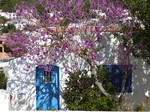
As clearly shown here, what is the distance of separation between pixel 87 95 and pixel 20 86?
3.20m

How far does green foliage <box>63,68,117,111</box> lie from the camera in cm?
887

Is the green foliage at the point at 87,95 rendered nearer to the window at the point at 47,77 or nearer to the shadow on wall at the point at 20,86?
the window at the point at 47,77

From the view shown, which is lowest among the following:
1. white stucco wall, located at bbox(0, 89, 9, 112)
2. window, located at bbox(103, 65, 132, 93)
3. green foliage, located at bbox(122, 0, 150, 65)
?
white stucco wall, located at bbox(0, 89, 9, 112)

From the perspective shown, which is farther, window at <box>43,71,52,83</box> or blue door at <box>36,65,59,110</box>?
window at <box>43,71,52,83</box>

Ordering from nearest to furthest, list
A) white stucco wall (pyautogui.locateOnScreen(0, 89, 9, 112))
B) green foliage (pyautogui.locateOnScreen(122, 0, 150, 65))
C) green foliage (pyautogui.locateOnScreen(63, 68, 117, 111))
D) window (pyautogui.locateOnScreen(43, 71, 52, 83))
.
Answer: green foliage (pyautogui.locateOnScreen(122, 0, 150, 65)) → white stucco wall (pyautogui.locateOnScreen(0, 89, 9, 112)) → green foliage (pyautogui.locateOnScreen(63, 68, 117, 111)) → window (pyautogui.locateOnScreen(43, 71, 52, 83))

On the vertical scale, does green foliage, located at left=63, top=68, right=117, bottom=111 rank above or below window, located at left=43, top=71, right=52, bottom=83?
below

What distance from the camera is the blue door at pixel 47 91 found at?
10.9 meters

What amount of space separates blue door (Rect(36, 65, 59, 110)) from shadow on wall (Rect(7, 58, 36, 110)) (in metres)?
0.20

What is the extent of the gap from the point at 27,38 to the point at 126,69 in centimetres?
356

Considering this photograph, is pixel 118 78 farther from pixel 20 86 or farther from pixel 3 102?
pixel 3 102

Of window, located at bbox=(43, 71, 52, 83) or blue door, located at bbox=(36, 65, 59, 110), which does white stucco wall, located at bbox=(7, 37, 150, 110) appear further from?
window, located at bbox=(43, 71, 52, 83)

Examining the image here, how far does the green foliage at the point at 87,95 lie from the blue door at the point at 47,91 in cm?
154

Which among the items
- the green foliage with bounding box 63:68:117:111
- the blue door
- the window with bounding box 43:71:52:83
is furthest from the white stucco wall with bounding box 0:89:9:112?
the window with bounding box 43:71:52:83

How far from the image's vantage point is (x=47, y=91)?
36.1 ft
